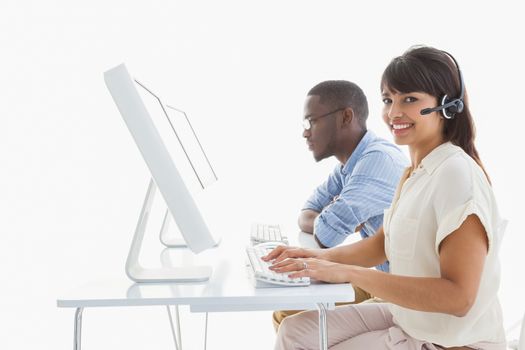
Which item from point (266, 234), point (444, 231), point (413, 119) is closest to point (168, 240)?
point (266, 234)

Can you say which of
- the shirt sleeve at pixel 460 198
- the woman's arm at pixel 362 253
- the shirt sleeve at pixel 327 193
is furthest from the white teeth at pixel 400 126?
the shirt sleeve at pixel 327 193

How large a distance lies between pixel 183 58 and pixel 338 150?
1.77 metres

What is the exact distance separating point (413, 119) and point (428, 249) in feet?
0.98

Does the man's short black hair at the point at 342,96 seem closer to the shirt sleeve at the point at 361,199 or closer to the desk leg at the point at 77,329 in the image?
the shirt sleeve at the point at 361,199

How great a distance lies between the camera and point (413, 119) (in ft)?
4.92

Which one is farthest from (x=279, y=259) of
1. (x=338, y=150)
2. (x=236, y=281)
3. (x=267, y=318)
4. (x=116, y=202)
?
(x=116, y=202)

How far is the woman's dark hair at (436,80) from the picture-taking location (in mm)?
1475

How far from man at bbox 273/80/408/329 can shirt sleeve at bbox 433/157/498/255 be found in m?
0.74

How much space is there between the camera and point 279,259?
1.53 metres

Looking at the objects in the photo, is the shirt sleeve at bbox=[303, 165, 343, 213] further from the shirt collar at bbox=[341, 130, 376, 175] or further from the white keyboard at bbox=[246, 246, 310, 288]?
the white keyboard at bbox=[246, 246, 310, 288]

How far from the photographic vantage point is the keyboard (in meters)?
2.08

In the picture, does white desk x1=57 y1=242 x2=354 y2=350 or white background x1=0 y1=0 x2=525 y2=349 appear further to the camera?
white background x1=0 y1=0 x2=525 y2=349

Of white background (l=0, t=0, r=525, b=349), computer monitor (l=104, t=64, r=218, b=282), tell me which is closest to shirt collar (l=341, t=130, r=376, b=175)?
computer monitor (l=104, t=64, r=218, b=282)

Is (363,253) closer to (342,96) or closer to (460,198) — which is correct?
(460,198)
